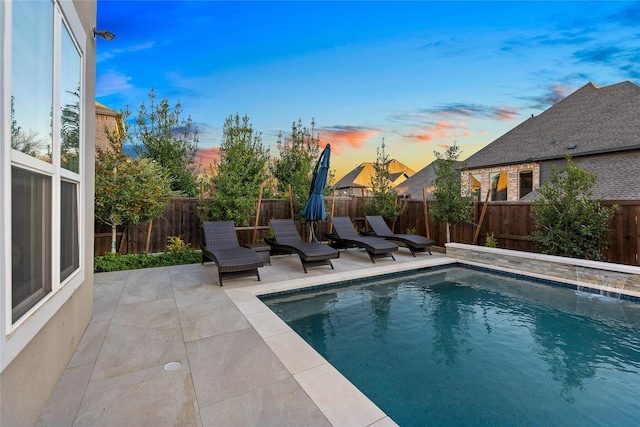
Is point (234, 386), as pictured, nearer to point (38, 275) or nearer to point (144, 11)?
point (38, 275)

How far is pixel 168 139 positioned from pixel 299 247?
32.0 feet

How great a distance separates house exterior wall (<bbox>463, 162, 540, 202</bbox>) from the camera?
1346 cm

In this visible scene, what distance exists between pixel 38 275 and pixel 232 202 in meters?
6.52

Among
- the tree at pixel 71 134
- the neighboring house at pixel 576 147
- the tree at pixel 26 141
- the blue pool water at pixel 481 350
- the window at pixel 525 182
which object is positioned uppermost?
the neighboring house at pixel 576 147

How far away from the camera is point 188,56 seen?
1160 centimetres

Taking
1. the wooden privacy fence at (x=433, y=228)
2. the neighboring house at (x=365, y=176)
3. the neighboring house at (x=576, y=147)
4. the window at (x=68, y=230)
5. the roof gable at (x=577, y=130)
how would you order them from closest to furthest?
the window at (x=68, y=230)
the wooden privacy fence at (x=433, y=228)
the neighboring house at (x=576, y=147)
the roof gable at (x=577, y=130)
the neighboring house at (x=365, y=176)

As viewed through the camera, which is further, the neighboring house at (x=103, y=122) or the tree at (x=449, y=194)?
the neighboring house at (x=103, y=122)

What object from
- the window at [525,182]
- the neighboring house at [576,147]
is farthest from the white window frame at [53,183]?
the window at [525,182]

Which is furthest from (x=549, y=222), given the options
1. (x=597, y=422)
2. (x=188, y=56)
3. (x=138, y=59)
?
(x=138, y=59)

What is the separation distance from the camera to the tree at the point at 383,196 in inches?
458

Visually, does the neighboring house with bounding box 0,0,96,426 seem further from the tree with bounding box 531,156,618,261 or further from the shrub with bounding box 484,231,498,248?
the shrub with bounding box 484,231,498,248

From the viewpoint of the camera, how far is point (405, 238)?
30.2 ft

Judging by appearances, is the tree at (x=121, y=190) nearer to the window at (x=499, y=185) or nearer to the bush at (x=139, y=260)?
the bush at (x=139, y=260)

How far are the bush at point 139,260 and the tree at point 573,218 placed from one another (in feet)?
28.4
